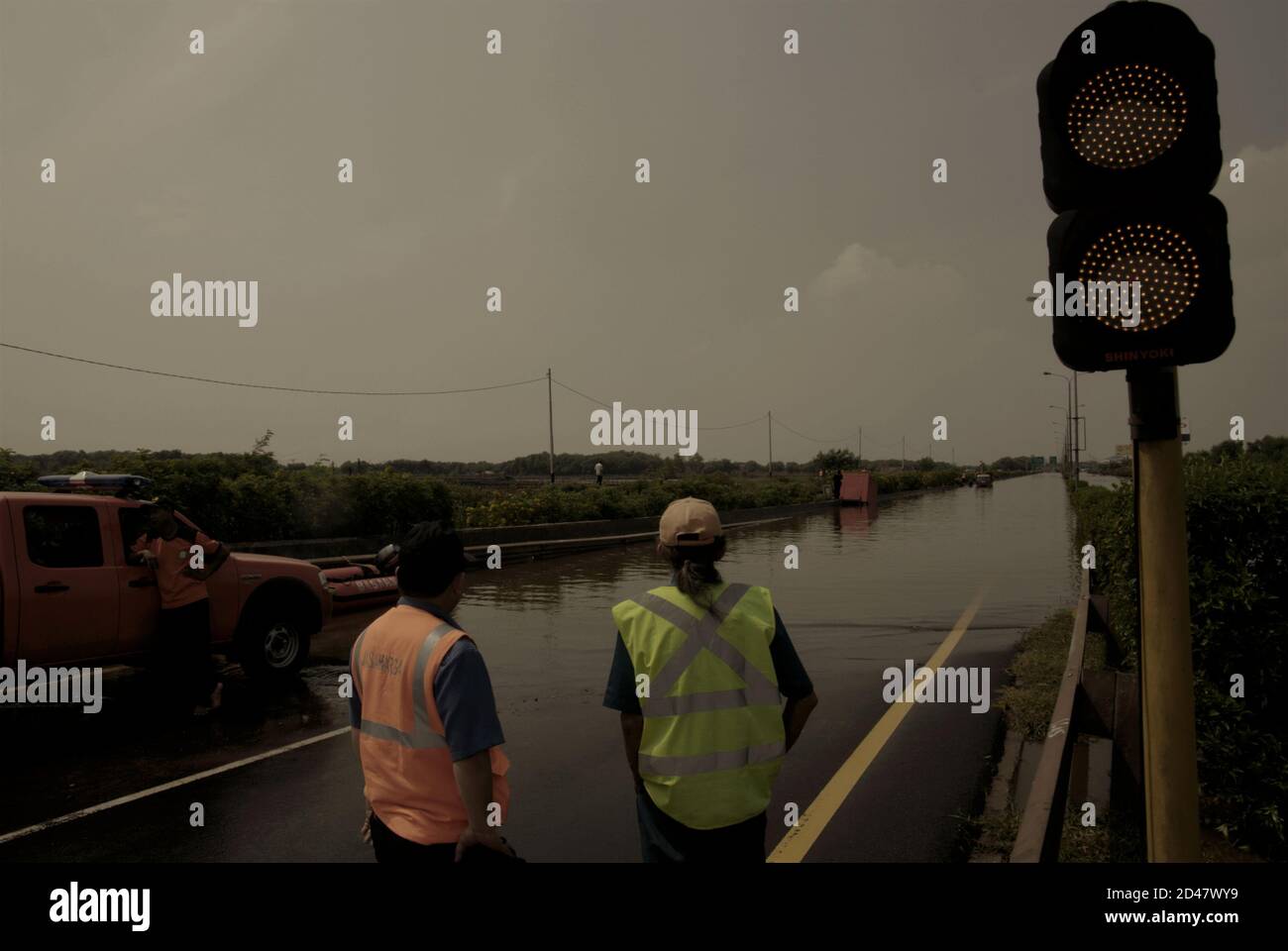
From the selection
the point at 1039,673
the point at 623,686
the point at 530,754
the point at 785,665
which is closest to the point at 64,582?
the point at 530,754

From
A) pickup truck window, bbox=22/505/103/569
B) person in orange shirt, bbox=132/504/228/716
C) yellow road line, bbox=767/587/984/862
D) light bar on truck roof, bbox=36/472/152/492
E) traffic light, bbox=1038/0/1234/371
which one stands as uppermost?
traffic light, bbox=1038/0/1234/371

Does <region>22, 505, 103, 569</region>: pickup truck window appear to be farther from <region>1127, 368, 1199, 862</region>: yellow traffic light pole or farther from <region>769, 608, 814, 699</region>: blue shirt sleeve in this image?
<region>1127, 368, 1199, 862</region>: yellow traffic light pole

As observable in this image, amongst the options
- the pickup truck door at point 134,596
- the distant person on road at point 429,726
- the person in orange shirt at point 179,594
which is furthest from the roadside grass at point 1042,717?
the pickup truck door at point 134,596

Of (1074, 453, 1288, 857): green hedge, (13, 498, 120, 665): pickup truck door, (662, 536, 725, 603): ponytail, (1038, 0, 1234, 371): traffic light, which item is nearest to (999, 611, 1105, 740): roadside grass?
(1074, 453, 1288, 857): green hedge

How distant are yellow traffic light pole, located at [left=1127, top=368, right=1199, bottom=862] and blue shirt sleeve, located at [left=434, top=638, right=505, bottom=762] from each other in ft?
5.67

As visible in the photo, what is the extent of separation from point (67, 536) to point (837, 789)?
22.6 ft

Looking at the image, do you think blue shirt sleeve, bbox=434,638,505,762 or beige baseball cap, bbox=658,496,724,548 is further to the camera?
beige baseball cap, bbox=658,496,724,548

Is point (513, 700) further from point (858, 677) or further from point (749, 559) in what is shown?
point (749, 559)

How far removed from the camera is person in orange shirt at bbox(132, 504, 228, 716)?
827 centimetres

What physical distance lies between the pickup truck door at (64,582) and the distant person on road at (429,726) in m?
5.98

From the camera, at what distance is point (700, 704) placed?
9.34ft
